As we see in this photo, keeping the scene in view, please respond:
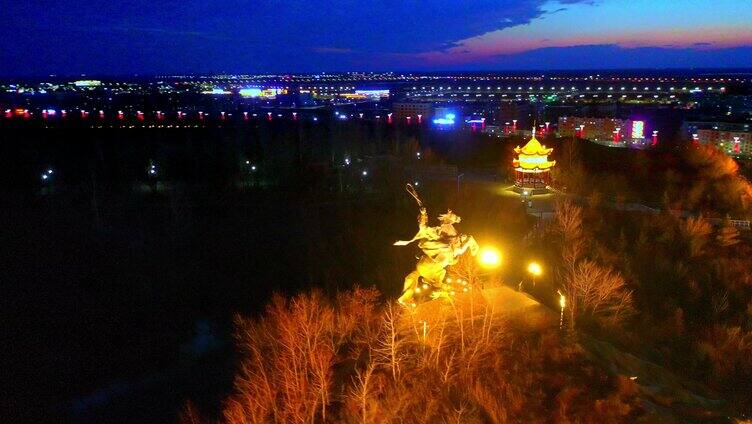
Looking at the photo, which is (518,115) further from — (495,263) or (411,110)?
(495,263)

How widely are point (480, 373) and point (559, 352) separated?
189 cm

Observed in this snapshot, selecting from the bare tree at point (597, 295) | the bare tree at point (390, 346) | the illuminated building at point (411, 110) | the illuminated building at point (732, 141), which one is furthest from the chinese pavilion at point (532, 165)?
the illuminated building at point (411, 110)

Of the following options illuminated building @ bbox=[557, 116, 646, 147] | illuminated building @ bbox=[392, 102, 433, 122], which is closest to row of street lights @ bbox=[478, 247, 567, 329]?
illuminated building @ bbox=[557, 116, 646, 147]

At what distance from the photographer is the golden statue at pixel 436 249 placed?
12.2 metres

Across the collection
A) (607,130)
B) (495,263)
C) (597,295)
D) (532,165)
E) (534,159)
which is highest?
(534,159)

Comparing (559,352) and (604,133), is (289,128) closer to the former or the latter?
(604,133)

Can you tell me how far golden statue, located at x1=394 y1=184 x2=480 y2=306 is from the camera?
12.2m

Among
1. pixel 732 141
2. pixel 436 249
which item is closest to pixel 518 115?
pixel 732 141

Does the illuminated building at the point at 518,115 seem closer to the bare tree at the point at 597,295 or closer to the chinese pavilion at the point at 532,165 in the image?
the chinese pavilion at the point at 532,165

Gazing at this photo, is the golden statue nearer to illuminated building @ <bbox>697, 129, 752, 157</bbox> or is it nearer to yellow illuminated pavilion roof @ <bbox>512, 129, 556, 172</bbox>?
yellow illuminated pavilion roof @ <bbox>512, 129, 556, 172</bbox>

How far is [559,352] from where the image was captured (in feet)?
38.0

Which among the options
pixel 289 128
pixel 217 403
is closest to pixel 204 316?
pixel 217 403

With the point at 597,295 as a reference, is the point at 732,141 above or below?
above

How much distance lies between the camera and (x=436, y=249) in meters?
12.2
